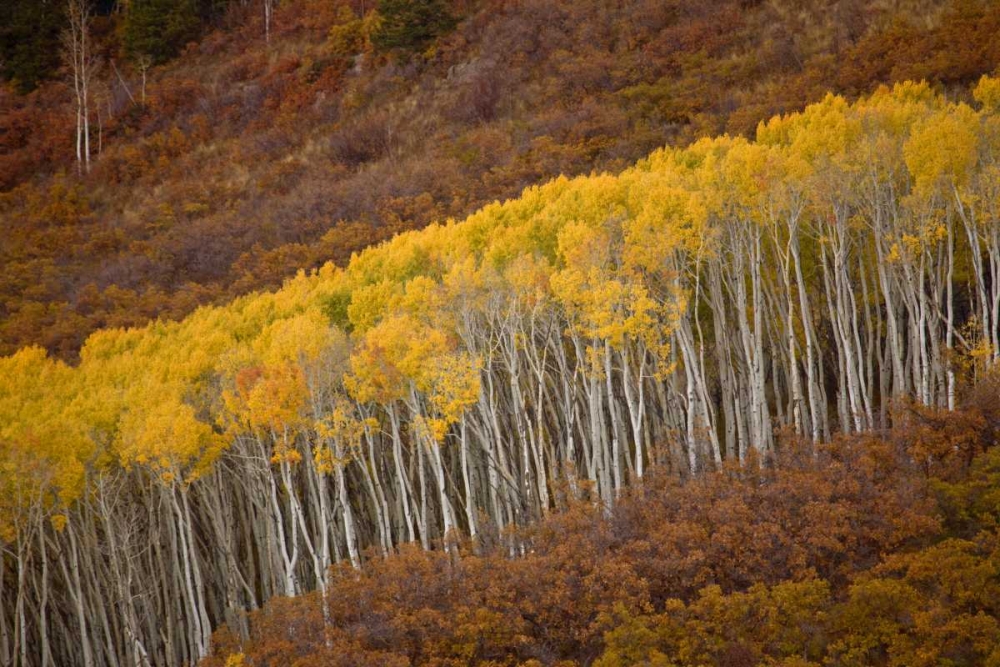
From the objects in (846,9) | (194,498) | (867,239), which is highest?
(846,9)

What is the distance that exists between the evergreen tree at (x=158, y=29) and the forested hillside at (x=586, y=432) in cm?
3929

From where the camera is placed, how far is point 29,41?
6581cm

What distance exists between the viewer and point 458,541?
22.0 meters

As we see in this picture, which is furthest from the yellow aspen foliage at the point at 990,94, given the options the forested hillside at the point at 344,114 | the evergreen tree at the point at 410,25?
the evergreen tree at the point at 410,25

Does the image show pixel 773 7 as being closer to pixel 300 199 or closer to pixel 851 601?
pixel 300 199

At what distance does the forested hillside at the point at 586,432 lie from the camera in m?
17.8

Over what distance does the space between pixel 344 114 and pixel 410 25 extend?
6.84 metres

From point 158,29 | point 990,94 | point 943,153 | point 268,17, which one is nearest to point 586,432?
point 943,153

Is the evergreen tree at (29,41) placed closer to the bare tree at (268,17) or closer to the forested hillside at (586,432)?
the bare tree at (268,17)

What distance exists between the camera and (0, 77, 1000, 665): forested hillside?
58.3ft

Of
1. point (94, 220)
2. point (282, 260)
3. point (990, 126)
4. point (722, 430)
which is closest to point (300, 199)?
point (282, 260)

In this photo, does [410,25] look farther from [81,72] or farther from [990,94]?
[990,94]

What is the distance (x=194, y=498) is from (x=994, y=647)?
22.6m

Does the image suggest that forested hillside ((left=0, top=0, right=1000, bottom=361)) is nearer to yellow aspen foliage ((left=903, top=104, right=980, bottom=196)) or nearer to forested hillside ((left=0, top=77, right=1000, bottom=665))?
forested hillside ((left=0, top=77, right=1000, bottom=665))
